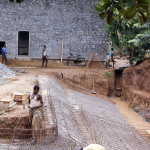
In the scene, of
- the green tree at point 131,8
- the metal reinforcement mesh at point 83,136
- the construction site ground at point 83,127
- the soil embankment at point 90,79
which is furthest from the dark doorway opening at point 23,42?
the green tree at point 131,8

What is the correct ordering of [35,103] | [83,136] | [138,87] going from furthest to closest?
[138,87], [83,136], [35,103]

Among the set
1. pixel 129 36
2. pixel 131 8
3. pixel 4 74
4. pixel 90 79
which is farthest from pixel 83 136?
pixel 129 36

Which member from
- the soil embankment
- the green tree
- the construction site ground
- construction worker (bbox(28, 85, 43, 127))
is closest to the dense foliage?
the soil embankment

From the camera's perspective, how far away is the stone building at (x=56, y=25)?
60.7 ft

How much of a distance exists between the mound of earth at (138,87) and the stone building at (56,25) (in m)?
3.39

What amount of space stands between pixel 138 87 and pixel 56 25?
7394 mm

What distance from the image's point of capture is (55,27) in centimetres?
1859

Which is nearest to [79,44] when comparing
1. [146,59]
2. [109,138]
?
[146,59]

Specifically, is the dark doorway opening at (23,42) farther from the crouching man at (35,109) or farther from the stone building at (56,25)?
the crouching man at (35,109)

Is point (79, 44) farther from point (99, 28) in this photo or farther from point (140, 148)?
point (140, 148)

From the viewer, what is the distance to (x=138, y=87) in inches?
602

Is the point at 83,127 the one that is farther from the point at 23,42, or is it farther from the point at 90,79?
the point at 23,42

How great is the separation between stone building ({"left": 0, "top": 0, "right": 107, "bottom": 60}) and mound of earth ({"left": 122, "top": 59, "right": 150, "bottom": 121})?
3.39m

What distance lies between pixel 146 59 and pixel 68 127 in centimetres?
1004
